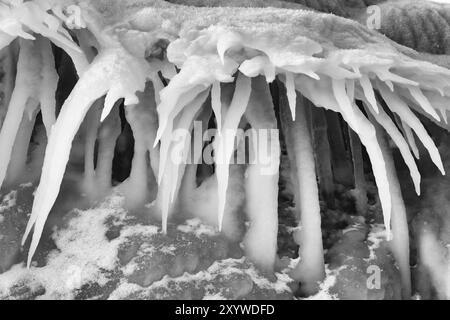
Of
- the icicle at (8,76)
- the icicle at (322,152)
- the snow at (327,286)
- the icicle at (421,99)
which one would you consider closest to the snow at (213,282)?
the snow at (327,286)

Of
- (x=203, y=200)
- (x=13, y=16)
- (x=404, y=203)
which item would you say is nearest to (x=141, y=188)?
(x=203, y=200)

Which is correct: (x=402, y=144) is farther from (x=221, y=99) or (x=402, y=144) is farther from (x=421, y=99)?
(x=221, y=99)

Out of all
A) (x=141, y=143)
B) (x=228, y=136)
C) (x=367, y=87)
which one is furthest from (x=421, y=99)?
(x=141, y=143)

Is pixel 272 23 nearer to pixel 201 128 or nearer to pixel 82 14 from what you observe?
pixel 201 128

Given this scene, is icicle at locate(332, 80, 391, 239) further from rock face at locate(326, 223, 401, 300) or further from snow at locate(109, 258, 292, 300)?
snow at locate(109, 258, 292, 300)

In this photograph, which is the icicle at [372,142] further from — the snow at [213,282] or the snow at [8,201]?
the snow at [8,201]

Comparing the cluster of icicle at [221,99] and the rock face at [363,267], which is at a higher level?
the cluster of icicle at [221,99]
